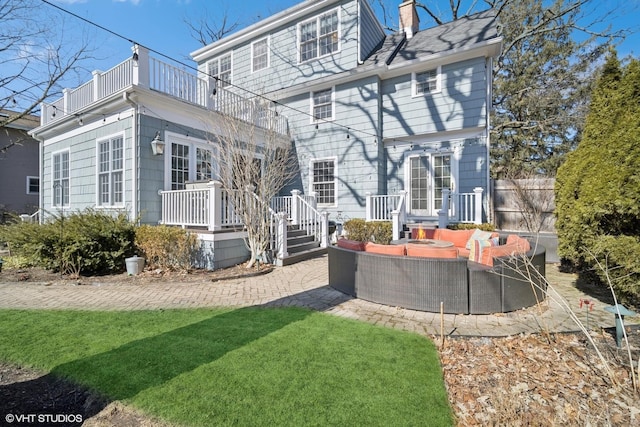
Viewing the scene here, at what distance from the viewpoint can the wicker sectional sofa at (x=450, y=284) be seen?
425 centimetres

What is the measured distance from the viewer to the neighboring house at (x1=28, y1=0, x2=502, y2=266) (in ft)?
26.4

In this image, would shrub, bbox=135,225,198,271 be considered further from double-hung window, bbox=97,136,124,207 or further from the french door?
the french door

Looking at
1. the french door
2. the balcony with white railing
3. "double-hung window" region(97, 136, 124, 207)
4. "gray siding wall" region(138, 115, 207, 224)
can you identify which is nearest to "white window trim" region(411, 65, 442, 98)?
the french door

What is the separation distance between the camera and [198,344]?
10.8 ft

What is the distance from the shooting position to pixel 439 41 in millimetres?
10602

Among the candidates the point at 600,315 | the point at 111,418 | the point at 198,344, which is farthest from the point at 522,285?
the point at 111,418

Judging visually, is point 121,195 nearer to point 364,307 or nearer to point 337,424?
point 364,307

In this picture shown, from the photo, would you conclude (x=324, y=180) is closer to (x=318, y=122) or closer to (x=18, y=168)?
(x=318, y=122)

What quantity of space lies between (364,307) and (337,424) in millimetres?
2577

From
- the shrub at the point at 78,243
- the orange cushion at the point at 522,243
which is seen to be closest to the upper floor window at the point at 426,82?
the orange cushion at the point at 522,243

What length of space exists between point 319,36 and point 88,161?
930 cm

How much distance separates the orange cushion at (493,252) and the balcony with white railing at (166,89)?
5.89 meters

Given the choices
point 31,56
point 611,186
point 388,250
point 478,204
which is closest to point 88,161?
point 31,56

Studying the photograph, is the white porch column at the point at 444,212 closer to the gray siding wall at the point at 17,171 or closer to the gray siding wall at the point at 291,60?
the gray siding wall at the point at 291,60
